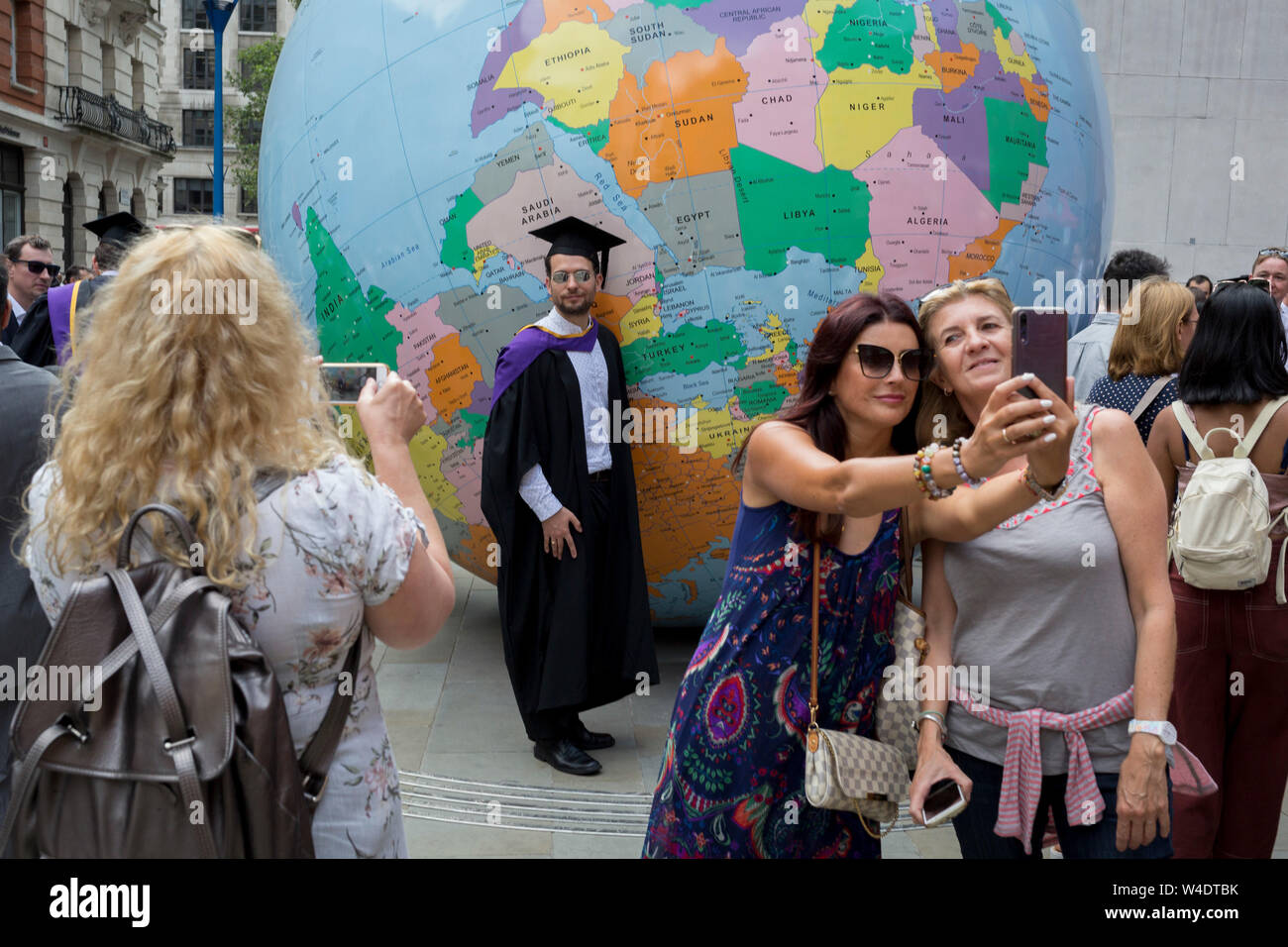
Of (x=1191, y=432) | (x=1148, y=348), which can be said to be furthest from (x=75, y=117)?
(x=1191, y=432)

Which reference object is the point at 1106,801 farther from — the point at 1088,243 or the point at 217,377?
the point at 1088,243

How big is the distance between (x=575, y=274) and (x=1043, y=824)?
259 cm

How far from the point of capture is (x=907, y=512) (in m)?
2.33

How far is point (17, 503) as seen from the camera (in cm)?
270

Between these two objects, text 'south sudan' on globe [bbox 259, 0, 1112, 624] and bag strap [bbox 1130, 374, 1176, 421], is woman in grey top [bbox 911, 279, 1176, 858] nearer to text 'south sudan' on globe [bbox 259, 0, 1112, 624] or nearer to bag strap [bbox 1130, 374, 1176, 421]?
bag strap [bbox 1130, 374, 1176, 421]

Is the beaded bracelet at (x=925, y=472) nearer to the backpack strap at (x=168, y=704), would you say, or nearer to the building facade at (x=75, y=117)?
the backpack strap at (x=168, y=704)

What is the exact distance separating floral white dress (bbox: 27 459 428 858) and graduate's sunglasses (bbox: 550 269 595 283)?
2.49 meters

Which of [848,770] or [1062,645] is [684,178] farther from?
[848,770]

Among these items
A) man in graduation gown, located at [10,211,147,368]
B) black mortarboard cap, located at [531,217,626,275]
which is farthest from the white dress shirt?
man in graduation gown, located at [10,211,147,368]

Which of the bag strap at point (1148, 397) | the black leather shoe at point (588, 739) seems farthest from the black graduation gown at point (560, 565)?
the bag strap at point (1148, 397)

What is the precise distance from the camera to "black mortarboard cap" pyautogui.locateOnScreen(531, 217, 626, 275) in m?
4.21

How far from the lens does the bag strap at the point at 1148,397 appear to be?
3.94 m

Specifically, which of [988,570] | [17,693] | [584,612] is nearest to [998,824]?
[988,570]

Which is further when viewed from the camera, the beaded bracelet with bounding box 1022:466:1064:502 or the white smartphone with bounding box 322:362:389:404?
the white smartphone with bounding box 322:362:389:404
